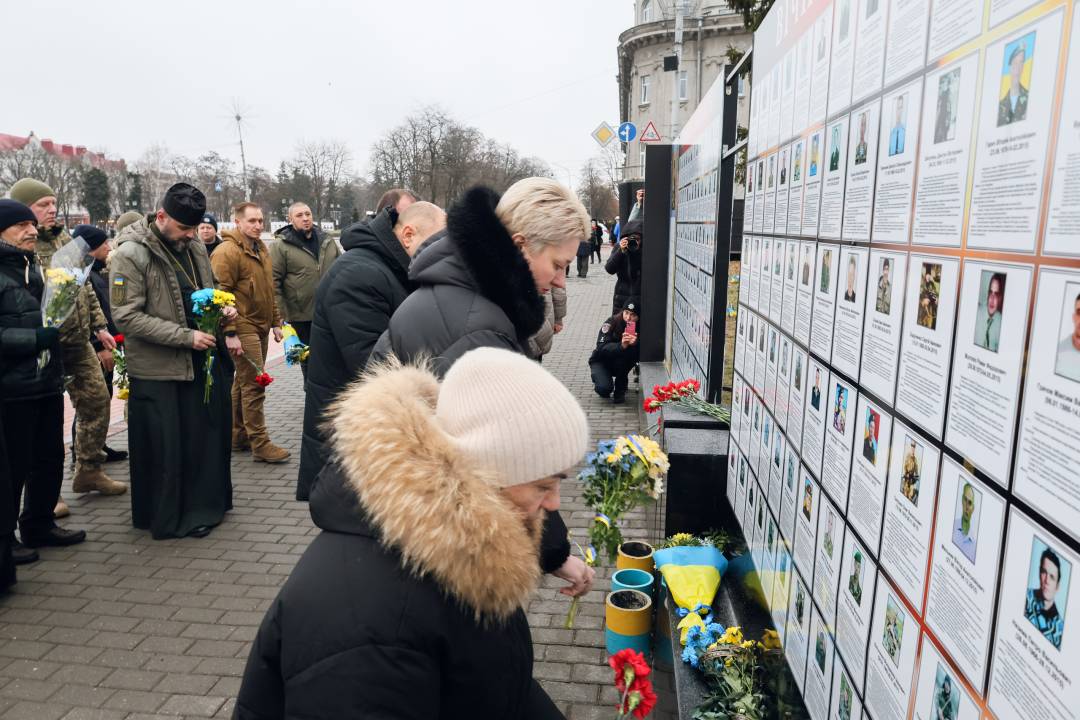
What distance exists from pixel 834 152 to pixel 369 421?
4.36ft

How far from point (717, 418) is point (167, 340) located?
3353 mm

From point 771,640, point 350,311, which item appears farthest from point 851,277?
point 350,311

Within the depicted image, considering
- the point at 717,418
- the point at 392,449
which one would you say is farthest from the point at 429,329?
the point at 717,418

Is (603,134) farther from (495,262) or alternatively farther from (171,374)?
(495,262)

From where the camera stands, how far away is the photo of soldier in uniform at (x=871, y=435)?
61.2 inches

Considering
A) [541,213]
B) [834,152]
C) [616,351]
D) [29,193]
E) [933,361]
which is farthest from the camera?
[616,351]

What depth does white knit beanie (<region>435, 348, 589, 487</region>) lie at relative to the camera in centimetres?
143

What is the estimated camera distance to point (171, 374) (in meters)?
4.79

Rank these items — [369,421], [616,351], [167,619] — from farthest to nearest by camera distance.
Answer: [616,351] < [167,619] < [369,421]

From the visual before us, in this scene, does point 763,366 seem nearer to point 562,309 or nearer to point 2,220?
point 562,309

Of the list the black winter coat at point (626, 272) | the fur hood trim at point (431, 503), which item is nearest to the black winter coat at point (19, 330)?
the fur hood trim at point (431, 503)

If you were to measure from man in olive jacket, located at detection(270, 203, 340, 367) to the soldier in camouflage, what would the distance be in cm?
162

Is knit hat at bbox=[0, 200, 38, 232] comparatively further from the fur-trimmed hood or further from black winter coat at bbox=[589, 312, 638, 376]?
black winter coat at bbox=[589, 312, 638, 376]

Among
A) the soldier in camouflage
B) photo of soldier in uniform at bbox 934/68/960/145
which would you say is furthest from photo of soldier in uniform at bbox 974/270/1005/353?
the soldier in camouflage
